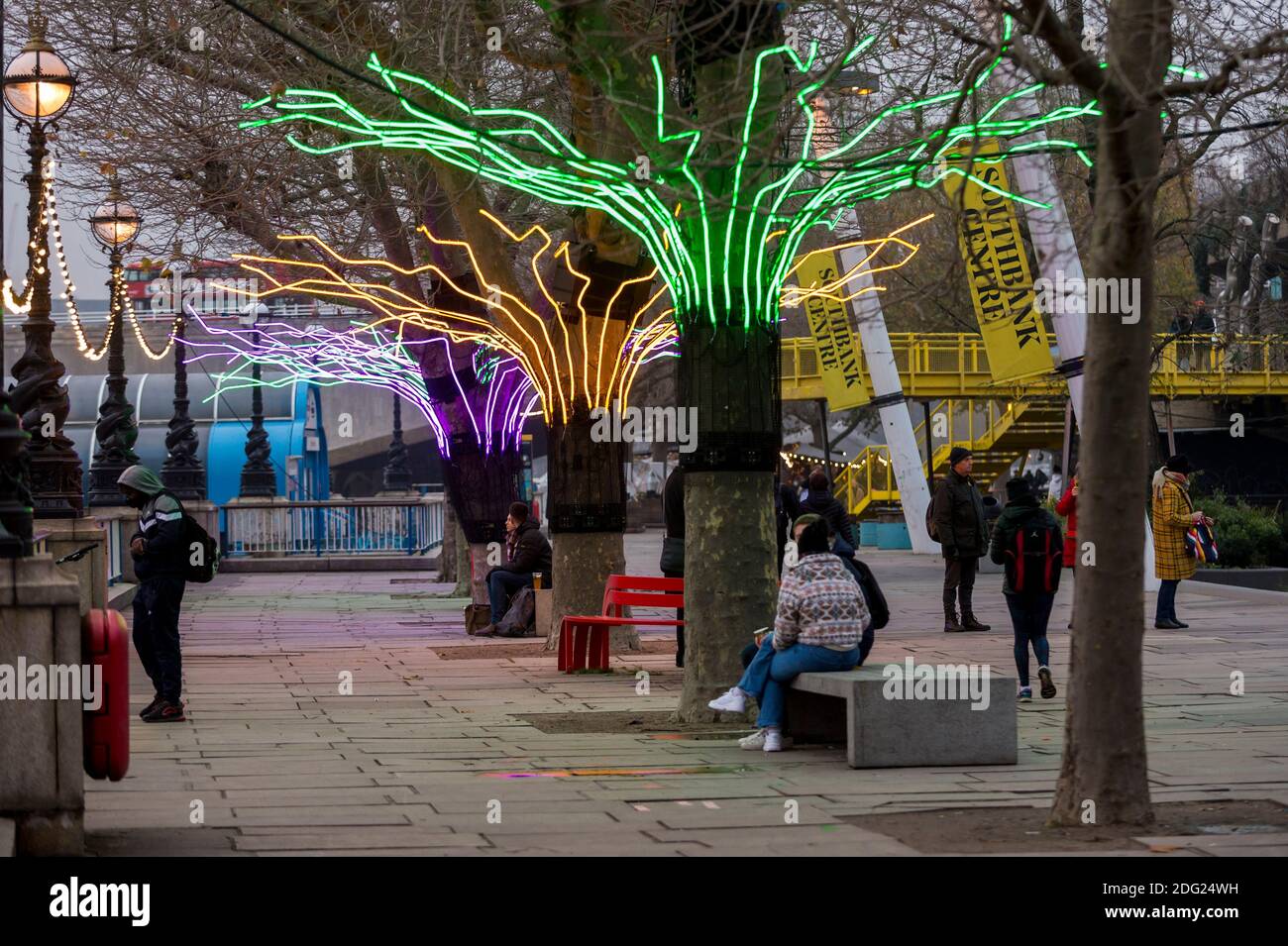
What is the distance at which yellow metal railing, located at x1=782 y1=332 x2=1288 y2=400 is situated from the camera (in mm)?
37688

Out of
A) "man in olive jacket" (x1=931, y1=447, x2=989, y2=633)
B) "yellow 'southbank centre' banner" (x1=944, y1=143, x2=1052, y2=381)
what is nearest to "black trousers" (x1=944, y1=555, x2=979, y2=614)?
"man in olive jacket" (x1=931, y1=447, x2=989, y2=633)

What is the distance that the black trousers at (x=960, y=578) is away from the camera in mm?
19312

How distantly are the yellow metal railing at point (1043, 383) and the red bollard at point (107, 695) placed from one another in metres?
29.7

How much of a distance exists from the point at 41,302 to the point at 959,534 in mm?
9229

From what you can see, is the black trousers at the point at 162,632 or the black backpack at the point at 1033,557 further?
the black backpack at the point at 1033,557

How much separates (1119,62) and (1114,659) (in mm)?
2571

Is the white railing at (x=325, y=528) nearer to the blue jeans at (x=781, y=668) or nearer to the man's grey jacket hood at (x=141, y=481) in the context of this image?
the man's grey jacket hood at (x=141, y=481)

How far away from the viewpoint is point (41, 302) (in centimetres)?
1761

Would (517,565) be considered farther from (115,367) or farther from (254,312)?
(254,312)

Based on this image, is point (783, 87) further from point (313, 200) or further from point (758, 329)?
point (313, 200)

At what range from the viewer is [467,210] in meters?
18.3

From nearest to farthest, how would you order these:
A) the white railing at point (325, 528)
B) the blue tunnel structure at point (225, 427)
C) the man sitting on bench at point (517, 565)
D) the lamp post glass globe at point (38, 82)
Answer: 1. the lamp post glass globe at point (38, 82)
2. the man sitting on bench at point (517, 565)
3. the white railing at point (325, 528)
4. the blue tunnel structure at point (225, 427)

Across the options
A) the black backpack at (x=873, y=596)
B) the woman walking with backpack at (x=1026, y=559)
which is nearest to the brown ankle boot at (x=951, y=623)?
the woman walking with backpack at (x=1026, y=559)

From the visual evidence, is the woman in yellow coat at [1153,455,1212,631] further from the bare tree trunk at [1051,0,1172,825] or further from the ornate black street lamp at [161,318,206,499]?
the ornate black street lamp at [161,318,206,499]
